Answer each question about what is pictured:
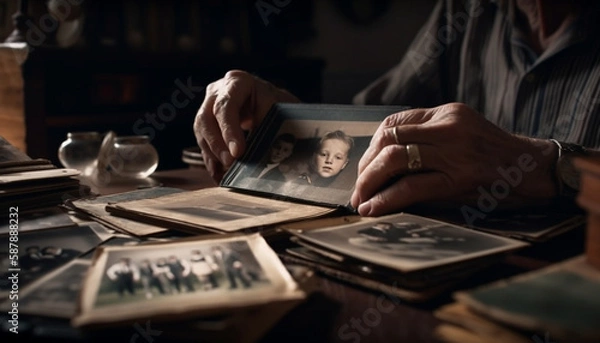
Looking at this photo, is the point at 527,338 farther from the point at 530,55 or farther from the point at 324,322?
the point at 530,55

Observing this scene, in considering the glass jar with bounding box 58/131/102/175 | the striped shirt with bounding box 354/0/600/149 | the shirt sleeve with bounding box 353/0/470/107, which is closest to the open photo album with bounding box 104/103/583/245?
the glass jar with bounding box 58/131/102/175

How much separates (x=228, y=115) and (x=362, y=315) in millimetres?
661

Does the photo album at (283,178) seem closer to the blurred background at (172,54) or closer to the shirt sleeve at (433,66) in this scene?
the shirt sleeve at (433,66)

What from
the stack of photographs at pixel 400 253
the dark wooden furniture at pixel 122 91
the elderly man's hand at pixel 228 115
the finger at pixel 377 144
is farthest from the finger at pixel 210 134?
the dark wooden furniture at pixel 122 91

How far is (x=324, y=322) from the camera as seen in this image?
0.50 metres

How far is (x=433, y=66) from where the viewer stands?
1802mm

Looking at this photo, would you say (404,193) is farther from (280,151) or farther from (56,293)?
(56,293)

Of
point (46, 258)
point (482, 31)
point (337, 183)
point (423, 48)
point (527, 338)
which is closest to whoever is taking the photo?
point (527, 338)

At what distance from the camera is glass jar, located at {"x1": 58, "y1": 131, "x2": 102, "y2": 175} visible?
3.96 feet

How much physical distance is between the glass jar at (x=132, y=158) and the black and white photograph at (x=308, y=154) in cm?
26

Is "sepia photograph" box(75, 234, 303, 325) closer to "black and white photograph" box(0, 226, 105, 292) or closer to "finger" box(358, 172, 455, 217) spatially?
"black and white photograph" box(0, 226, 105, 292)

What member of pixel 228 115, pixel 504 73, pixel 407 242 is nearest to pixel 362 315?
pixel 407 242

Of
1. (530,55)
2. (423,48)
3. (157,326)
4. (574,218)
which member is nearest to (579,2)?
(530,55)

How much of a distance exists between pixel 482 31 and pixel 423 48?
201 mm
